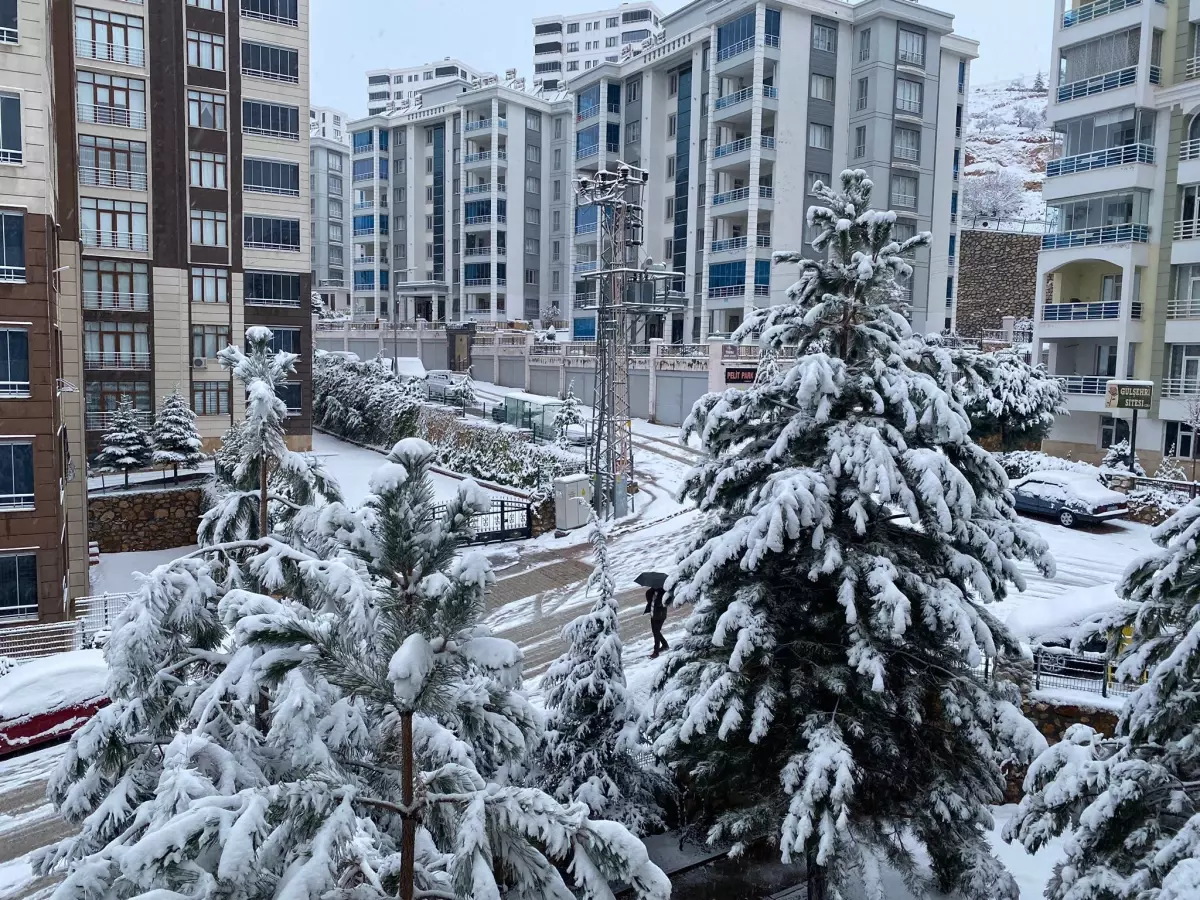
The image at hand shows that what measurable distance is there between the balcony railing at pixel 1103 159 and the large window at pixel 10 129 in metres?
32.2

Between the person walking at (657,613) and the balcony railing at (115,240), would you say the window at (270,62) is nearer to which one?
the balcony railing at (115,240)

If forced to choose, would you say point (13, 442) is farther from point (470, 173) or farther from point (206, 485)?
point (470, 173)

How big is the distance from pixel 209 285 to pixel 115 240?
3.71 m

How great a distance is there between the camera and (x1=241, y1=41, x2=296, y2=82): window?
3716 cm

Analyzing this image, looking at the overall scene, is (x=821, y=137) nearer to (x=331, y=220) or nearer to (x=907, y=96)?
(x=907, y=96)

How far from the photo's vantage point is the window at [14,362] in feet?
63.6

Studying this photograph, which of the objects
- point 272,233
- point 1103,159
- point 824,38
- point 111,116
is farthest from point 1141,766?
point 824,38

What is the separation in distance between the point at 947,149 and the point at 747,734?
48.6 meters

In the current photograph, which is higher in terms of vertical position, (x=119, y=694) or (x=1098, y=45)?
(x=1098, y=45)

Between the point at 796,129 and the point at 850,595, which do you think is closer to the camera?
the point at 850,595

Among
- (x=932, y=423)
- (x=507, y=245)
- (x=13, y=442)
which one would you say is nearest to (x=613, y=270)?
(x=13, y=442)

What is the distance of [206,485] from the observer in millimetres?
30359

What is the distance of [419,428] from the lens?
3700 cm

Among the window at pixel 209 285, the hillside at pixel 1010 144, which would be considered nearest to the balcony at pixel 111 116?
the window at pixel 209 285
